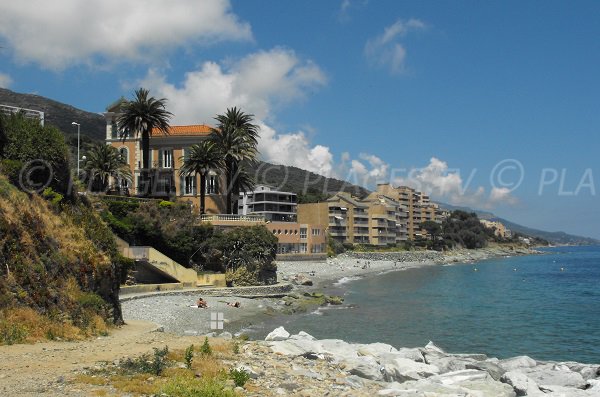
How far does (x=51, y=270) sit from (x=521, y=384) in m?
17.4

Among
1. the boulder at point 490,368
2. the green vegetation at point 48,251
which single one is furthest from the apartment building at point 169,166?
the boulder at point 490,368

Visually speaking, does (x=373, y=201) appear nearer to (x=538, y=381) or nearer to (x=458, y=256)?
(x=458, y=256)

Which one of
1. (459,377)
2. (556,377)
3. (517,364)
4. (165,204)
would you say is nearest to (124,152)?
(165,204)

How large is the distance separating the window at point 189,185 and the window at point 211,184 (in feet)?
5.18

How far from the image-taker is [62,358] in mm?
15523

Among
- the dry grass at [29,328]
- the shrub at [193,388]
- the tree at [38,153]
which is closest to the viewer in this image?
the shrub at [193,388]

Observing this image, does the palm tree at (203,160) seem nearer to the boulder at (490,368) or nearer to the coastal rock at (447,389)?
the boulder at (490,368)

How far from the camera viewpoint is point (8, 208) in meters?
21.1

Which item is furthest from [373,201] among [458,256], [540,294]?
[540,294]

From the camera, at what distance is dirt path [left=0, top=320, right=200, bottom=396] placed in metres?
12.3

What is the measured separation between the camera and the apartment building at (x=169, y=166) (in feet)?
196

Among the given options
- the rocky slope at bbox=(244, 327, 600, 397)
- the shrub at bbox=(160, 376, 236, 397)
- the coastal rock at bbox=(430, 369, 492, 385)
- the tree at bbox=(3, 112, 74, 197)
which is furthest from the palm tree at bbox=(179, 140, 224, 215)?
the shrub at bbox=(160, 376, 236, 397)

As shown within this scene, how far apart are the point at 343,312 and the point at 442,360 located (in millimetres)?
22843

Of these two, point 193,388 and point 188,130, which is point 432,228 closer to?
point 188,130
